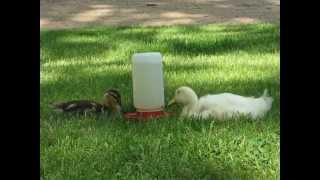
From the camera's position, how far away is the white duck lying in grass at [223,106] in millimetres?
3666

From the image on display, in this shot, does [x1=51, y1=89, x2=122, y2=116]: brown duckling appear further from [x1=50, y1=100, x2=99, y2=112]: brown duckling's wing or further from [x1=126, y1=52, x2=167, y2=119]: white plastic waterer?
[x1=126, y1=52, x2=167, y2=119]: white plastic waterer

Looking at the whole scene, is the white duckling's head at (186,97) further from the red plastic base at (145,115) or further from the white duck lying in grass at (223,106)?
the red plastic base at (145,115)

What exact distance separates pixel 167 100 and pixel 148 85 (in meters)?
0.38

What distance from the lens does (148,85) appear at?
3.89 metres

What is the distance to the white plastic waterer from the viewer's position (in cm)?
386

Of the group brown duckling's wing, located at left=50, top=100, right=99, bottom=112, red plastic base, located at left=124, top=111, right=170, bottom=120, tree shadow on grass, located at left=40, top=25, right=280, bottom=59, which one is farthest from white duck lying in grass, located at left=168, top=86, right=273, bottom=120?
tree shadow on grass, located at left=40, top=25, right=280, bottom=59

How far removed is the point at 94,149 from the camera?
314cm

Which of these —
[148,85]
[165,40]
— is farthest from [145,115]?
[165,40]

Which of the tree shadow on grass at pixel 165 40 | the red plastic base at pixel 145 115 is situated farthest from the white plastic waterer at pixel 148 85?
the tree shadow on grass at pixel 165 40

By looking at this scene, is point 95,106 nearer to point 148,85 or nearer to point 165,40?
point 148,85

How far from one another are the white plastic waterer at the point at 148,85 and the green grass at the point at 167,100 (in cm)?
19
